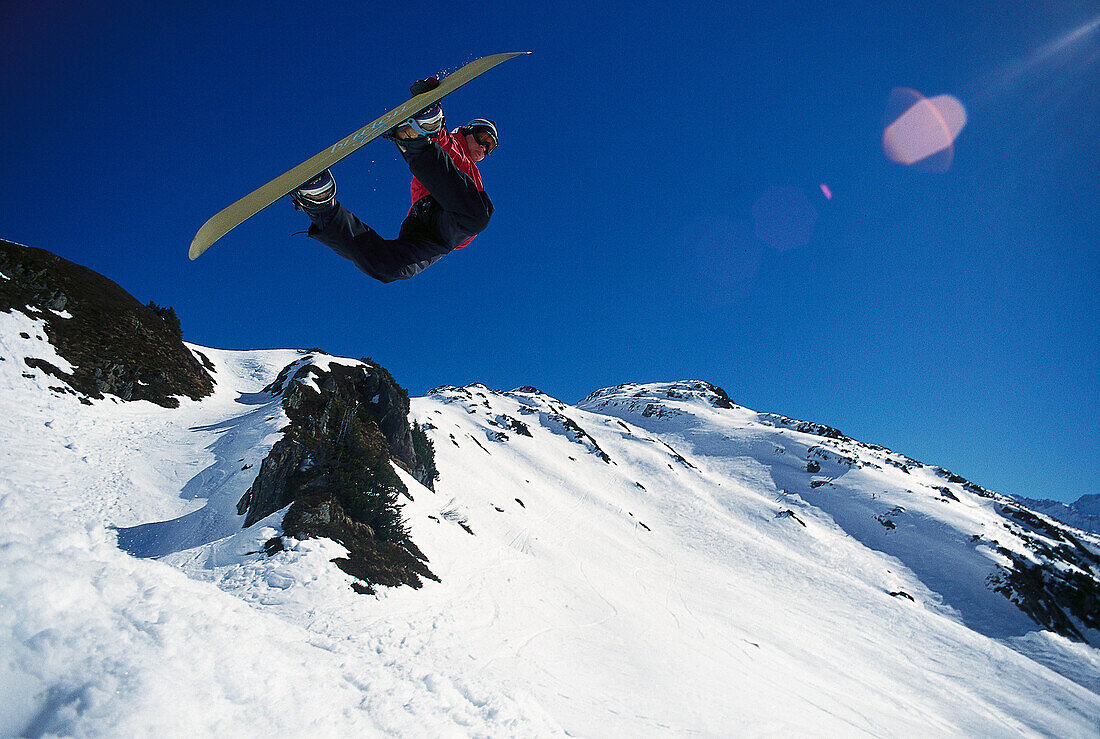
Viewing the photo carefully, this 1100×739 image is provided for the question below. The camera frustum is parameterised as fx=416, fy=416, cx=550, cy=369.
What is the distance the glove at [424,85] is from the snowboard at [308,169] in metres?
0.12

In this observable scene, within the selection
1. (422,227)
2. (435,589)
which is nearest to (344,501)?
(435,589)

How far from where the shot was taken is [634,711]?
25.5 feet

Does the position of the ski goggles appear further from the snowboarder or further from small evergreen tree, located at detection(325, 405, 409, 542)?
small evergreen tree, located at detection(325, 405, 409, 542)

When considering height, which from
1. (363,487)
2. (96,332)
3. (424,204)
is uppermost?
(424,204)

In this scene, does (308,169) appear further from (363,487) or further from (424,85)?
(363,487)

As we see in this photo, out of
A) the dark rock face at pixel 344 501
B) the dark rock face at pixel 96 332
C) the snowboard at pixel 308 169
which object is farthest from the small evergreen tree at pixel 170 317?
the snowboard at pixel 308 169

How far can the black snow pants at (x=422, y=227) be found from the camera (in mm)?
4195

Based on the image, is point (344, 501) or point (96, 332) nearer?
point (344, 501)

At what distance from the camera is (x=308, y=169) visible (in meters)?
4.70

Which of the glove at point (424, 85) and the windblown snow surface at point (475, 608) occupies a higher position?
the glove at point (424, 85)

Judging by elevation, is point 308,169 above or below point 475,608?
above

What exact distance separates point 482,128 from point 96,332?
2732cm

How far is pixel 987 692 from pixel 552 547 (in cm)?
2383

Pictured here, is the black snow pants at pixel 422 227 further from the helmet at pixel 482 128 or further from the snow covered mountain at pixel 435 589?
the snow covered mountain at pixel 435 589
